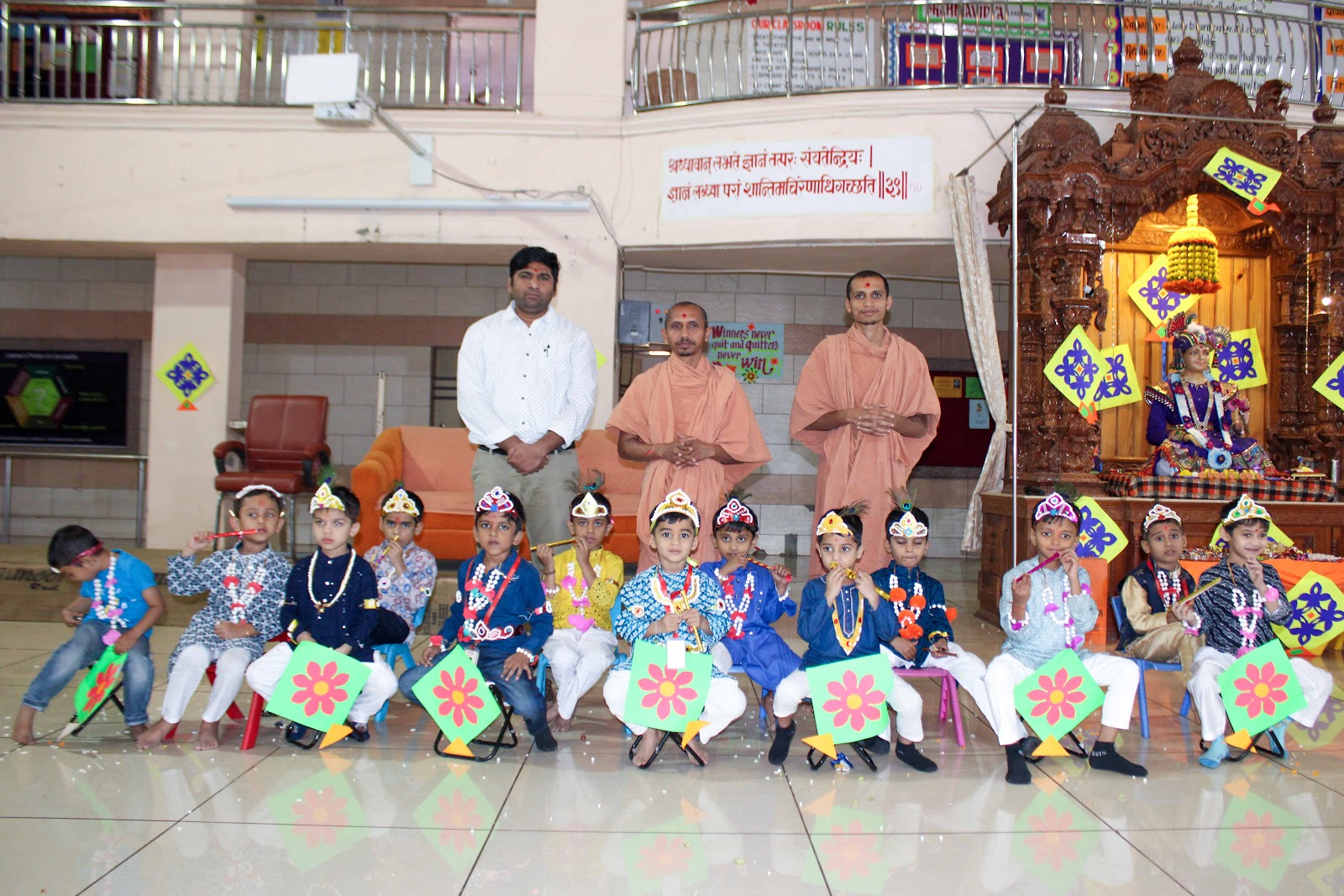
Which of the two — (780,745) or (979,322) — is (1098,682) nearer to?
(780,745)

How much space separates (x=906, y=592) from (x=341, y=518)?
1828mm

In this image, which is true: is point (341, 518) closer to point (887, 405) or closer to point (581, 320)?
point (887, 405)

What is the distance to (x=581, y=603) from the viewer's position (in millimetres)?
3410

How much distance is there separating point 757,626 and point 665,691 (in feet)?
1.39

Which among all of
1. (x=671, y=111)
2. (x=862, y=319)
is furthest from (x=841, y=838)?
(x=671, y=111)

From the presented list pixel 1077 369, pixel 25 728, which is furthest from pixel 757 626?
pixel 1077 369

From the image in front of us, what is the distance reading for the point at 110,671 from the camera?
3100mm

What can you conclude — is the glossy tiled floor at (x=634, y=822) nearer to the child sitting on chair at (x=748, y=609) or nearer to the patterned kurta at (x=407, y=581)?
the child sitting on chair at (x=748, y=609)

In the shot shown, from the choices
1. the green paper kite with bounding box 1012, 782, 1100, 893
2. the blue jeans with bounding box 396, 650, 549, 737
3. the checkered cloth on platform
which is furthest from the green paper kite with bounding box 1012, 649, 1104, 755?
the checkered cloth on platform

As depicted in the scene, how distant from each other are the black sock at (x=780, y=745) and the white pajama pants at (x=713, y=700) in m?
0.13

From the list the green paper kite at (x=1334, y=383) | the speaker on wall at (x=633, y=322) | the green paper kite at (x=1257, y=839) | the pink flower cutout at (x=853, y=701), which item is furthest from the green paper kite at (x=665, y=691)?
the speaker on wall at (x=633, y=322)

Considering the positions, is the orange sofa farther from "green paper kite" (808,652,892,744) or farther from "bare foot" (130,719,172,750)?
"green paper kite" (808,652,892,744)

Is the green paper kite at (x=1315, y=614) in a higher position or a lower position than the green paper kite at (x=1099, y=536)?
lower

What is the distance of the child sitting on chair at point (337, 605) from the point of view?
309 cm
